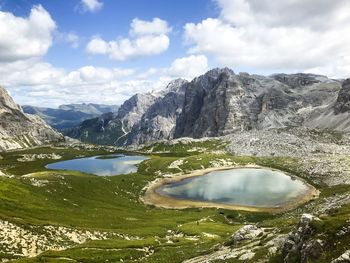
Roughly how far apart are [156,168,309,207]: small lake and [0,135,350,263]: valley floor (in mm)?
10718

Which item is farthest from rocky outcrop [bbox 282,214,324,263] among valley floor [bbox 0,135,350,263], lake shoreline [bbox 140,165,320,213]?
lake shoreline [bbox 140,165,320,213]

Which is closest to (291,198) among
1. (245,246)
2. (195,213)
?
(195,213)

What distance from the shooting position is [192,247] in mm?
72125

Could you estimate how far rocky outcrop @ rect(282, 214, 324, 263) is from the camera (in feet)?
108

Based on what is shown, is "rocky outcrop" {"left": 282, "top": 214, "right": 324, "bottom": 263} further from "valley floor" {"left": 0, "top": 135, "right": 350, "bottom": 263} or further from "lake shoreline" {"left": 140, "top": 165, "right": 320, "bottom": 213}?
"lake shoreline" {"left": 140, "top": 165, "right": 320, "bottom": 213}

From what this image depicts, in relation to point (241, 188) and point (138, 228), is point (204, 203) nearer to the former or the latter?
point (241, 188)

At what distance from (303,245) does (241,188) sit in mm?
131029

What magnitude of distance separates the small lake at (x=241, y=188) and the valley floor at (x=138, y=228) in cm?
1072

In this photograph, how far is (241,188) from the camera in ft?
538

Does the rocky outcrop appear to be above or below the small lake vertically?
above

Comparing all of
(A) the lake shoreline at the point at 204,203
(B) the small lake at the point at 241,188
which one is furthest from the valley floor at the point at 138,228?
(B) the small lake at the point at 241,188

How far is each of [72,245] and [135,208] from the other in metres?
56.1

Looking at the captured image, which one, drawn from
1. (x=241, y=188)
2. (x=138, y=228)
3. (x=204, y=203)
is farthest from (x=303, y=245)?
(x=241, y=188)

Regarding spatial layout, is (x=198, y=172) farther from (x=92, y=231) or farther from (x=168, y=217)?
(x=92, y=231)
